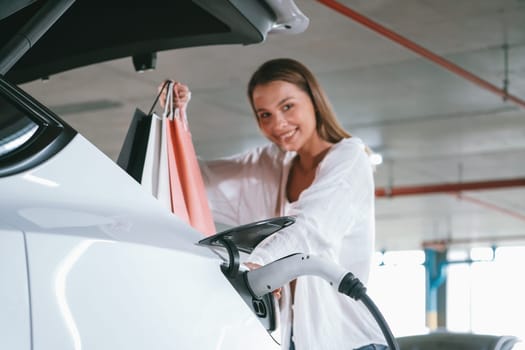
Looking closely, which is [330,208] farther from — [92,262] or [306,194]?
[92,262]

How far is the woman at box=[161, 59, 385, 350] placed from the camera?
1.94 m

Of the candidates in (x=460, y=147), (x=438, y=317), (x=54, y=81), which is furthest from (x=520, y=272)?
(x=54, y=81)

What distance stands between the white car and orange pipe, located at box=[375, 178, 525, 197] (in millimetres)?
11155

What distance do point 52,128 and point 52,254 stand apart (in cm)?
24

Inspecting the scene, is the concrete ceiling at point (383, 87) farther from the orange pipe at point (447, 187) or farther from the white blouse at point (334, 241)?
the white blouse at point (334, 241)

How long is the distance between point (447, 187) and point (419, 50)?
5539mm

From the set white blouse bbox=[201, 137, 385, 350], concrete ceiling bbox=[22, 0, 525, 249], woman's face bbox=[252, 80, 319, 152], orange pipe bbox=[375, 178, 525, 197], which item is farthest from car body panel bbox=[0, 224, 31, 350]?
orange pipe bbox=[375, 178, 525, 197]

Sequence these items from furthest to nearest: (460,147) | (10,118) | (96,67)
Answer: (460,147) → (96,67) → (10,118)

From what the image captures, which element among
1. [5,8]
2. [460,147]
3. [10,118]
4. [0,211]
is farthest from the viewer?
[460,147]

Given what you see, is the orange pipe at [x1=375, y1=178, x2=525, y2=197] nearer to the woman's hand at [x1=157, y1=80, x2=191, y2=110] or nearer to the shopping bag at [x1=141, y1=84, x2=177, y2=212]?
the woman's hand at [x1=157, y1=80, x2=191, y2=110]

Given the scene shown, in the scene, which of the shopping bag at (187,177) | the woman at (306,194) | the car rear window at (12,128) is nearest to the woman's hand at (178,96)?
the woman at (306,194)

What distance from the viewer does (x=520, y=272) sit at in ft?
66.5

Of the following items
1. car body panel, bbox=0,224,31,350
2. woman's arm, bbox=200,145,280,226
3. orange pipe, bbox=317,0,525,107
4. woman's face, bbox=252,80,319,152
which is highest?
orange pipe, bbox=317,0,525,107

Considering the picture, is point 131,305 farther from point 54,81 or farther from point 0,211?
point 54,81
